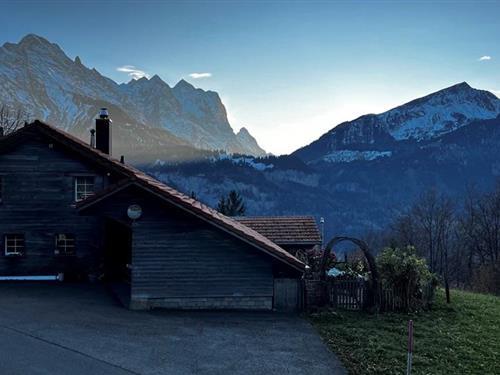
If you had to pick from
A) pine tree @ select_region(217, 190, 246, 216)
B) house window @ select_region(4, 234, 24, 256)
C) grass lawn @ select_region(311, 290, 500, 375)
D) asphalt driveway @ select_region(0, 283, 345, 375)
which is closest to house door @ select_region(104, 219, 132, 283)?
house window @ select_region(4, 234, 24, 256)

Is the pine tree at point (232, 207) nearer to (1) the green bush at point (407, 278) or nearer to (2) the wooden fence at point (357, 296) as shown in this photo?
(1) the green bush at point (407, 278)

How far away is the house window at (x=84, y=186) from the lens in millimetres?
23375

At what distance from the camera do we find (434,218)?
7431cm

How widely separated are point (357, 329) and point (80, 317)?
8.83 meters

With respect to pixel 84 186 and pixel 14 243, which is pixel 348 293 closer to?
pixel 84 186

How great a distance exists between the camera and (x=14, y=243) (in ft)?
75.4

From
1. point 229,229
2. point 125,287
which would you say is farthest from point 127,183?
point 125,287

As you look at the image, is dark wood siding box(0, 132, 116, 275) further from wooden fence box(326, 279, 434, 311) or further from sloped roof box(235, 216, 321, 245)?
wooden fence box(326, 279, 434, 311)

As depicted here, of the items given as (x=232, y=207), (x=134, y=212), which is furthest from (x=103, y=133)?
(x=232, y=207)

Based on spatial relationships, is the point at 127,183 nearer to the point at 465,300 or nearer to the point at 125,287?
the point at 125,287

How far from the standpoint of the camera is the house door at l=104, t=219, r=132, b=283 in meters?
23.4

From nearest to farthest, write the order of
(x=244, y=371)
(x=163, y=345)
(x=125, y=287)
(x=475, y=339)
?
(x=244, y=371)
(x=163, y=345)
(x=475, y=339)
(x=125, y=287)

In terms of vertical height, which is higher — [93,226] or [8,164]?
[8,164]

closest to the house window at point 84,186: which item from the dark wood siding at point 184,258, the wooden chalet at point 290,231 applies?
the dark wood siding at point 184,258
